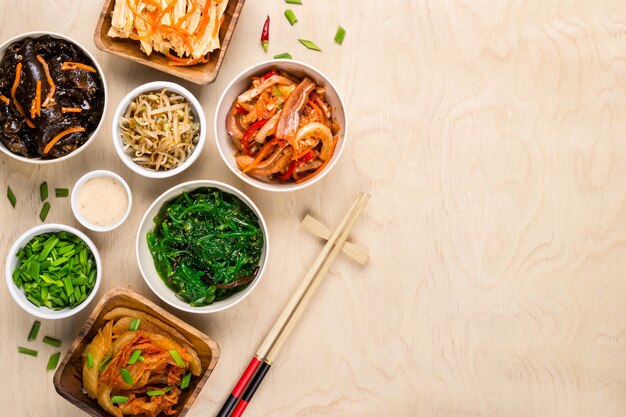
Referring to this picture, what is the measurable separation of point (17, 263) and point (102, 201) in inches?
17.4

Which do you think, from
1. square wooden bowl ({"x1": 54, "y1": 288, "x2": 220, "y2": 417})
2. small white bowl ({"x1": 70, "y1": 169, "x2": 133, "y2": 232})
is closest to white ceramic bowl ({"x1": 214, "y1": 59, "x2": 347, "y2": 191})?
small white bowl ({"x1": 70, "y1": 169, "x2": 133, "y2": 232})

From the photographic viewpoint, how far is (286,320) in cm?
274

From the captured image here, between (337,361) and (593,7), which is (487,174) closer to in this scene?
(593,7)

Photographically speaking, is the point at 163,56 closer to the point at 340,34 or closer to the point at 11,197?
the point at 340,34

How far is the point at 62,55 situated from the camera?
249 cm

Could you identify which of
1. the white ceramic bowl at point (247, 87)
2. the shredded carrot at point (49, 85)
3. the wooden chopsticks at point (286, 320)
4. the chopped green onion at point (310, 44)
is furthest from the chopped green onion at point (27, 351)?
the chopped green onion at point (310, 44)

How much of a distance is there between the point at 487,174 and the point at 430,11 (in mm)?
789

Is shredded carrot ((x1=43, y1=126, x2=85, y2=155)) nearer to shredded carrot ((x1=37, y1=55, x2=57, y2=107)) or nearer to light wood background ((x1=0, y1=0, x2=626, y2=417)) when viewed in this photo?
shredded carrot ((x1=37, y1=55, x2=57, y2=107))

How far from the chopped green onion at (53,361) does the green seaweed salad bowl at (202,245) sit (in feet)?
2.07

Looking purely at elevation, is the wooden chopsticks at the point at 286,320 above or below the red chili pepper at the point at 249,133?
below

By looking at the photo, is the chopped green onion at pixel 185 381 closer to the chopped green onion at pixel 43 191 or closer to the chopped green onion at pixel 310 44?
the chopped green onion at pixel 43 191

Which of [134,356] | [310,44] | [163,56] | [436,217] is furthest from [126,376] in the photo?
[310,44]

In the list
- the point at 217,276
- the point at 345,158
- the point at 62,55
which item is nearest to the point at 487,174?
the point at 345,158

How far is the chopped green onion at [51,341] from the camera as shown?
273cm
